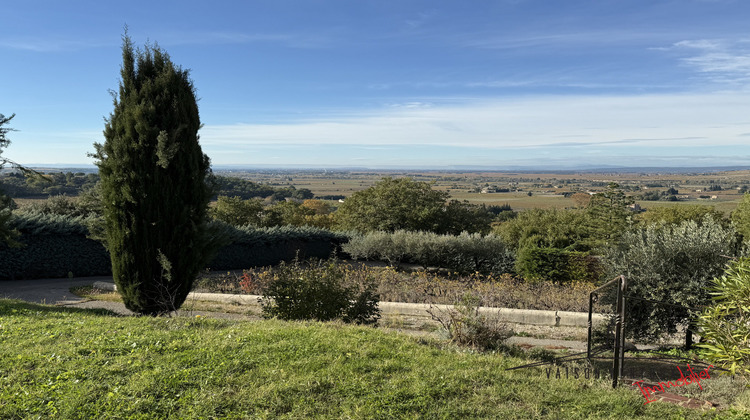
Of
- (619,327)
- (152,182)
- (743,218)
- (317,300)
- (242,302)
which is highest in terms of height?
(152,182)

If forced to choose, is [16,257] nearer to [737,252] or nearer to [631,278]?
[631,278]

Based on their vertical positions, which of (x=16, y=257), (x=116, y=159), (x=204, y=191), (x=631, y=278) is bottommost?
(x=16, y=257)

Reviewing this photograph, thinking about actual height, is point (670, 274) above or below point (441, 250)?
above

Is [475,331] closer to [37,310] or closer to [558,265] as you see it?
[37,310]

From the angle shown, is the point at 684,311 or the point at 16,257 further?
the point at 16,257

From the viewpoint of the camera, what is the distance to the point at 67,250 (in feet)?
44.1

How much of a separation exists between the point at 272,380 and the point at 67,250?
12.0m

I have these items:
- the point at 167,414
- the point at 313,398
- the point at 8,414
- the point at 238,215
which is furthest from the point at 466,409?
the point at 238,215

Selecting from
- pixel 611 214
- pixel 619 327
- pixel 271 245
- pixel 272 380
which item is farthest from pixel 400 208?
pixel 272 380

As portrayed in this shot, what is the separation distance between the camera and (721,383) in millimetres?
4672

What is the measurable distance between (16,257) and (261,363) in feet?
38.4

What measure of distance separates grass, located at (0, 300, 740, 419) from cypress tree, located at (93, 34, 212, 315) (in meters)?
1.79

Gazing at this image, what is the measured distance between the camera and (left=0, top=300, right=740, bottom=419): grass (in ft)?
12.8

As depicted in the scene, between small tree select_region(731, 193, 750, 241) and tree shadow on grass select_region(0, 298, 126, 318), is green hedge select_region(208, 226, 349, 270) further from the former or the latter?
small tree select_region(731, 193, 750, 241)
